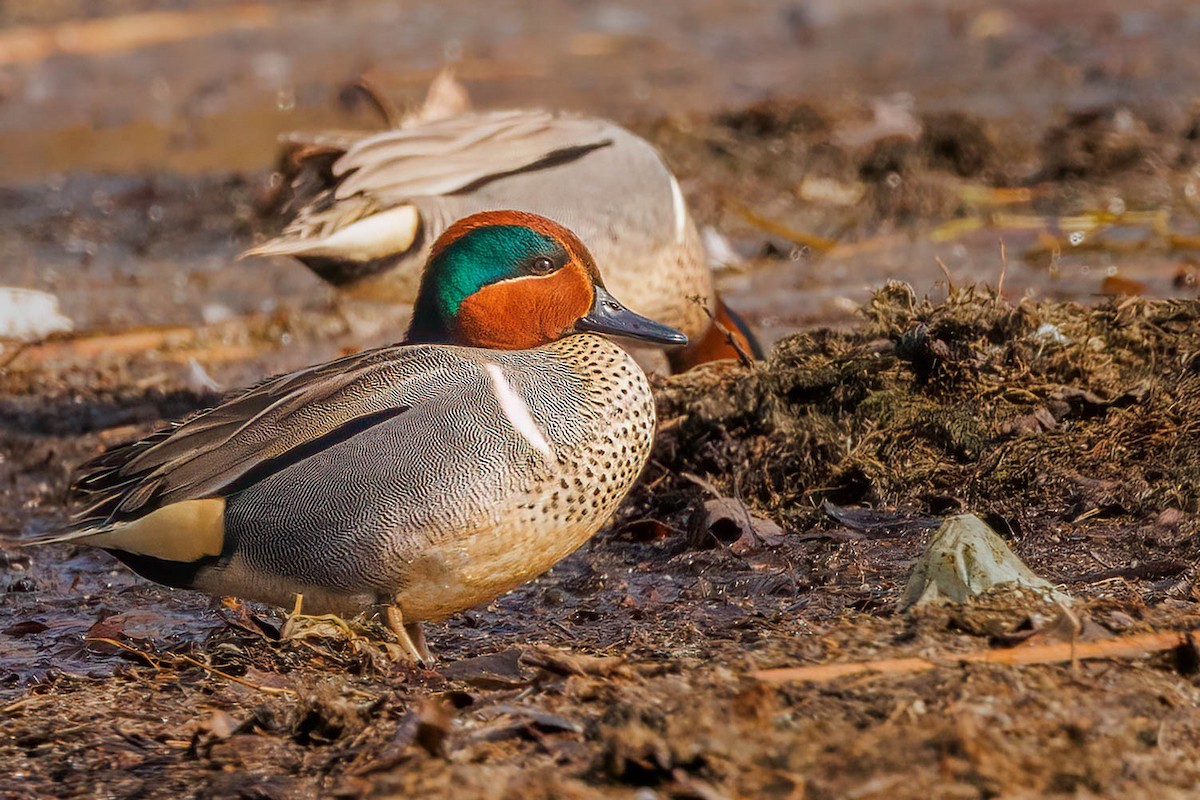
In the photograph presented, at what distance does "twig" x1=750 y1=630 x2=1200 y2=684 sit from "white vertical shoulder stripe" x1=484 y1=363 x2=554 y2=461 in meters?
0.81

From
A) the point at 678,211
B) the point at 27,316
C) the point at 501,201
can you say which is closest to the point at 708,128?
the point at 678,211

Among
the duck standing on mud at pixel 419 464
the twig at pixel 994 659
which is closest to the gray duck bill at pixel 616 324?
the duck standing on mud at pixel 419 464

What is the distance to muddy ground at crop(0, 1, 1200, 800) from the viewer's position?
270 centimetres

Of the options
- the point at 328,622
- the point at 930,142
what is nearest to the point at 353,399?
the point at 328,622

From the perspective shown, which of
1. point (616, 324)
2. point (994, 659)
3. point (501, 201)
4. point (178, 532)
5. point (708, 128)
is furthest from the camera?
point (708, 128)

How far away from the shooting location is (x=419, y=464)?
3.48 metres

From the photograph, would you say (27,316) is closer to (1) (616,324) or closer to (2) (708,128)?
(1) (616,324)

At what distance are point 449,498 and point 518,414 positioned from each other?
24cm

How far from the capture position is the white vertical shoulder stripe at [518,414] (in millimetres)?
3486

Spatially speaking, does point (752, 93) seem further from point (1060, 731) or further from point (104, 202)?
point (1060, 731)

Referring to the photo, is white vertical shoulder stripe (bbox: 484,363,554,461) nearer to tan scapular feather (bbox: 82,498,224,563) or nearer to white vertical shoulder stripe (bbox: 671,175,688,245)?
tan scapular feather (bbox: 82,498,224,563)

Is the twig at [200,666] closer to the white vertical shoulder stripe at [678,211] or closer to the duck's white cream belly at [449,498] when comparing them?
the duck's white cream belly at [449,498]

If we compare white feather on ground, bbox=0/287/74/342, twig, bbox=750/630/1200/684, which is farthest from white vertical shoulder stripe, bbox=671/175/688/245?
twig, bbox=750/630/1200/684

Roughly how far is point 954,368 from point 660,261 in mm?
1377
